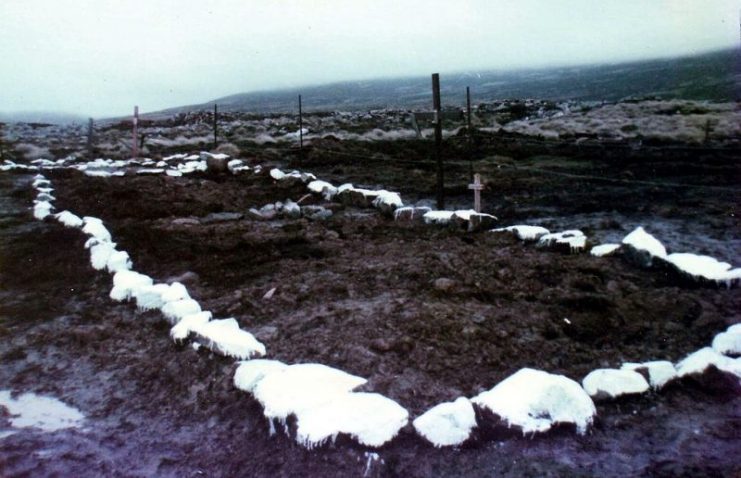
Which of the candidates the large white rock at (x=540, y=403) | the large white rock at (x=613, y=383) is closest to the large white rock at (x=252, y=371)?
the large white rock at (x=540, y=403)

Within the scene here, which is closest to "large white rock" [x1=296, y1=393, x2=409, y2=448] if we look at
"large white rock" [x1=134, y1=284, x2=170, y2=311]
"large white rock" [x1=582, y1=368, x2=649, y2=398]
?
"large white rock" [x1=582, y1=368, x2=649, y2=398]

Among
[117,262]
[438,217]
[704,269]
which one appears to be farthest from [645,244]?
[117,262]

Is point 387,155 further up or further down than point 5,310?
further up

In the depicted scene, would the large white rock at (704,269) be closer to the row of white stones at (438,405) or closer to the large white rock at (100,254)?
the row of white stones at (438,405)

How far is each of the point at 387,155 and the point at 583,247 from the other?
11.9m

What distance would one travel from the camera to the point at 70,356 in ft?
14.2

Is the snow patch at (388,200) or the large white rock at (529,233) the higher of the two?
the snow patch at (388,200)

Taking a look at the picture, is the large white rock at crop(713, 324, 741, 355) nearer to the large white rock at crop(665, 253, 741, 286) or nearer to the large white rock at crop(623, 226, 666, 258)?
the large white rock at crop(665, 253, 741, 286)

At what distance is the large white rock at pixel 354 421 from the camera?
2967 mm

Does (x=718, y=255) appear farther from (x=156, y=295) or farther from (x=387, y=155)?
(x=387, y=155)

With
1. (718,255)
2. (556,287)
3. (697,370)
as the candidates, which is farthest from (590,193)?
(697,370)

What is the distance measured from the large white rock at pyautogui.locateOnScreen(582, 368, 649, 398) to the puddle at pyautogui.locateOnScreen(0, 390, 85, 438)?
3.04 m

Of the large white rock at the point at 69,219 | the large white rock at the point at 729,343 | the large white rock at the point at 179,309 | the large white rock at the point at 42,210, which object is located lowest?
the large white rock at the point at 729,343

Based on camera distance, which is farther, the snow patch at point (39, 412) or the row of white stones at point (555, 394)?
the snow patch at point (39, 412)
